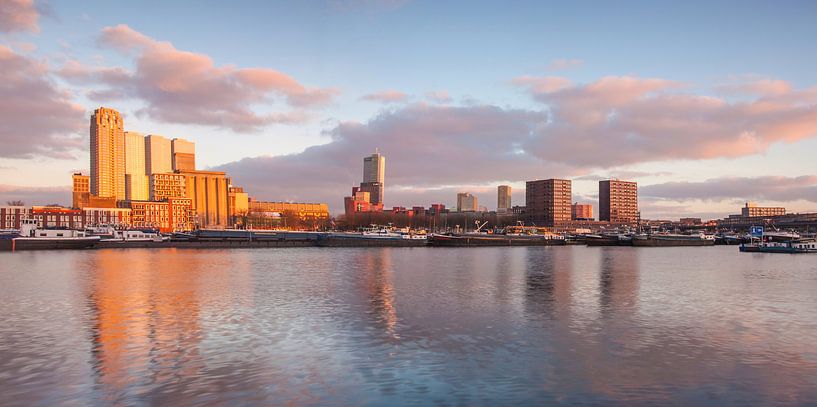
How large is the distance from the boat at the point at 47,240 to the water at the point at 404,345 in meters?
85.2

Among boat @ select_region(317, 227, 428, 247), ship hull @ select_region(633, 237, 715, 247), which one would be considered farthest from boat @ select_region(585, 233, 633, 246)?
boat @ select_region(317, 227, 428, 247)

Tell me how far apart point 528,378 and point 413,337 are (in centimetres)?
750

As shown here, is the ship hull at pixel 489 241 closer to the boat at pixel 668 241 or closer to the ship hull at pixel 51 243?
the boat at pixel 668 241

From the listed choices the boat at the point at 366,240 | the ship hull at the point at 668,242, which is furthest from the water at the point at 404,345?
the ship hull at the point at 668,242

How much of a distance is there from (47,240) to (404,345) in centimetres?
12265

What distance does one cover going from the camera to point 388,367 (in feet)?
66.6

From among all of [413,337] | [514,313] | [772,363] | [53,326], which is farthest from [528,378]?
[53,326]

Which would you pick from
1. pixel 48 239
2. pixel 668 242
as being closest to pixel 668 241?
pixel 668 242

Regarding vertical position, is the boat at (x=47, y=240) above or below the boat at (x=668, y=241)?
above

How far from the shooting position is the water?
17.4 metres

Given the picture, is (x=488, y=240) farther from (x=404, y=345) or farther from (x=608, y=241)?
(x=404, y=345)

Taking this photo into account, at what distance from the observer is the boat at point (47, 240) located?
11819 centimetres

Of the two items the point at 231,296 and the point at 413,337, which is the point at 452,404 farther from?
the point at 231,296

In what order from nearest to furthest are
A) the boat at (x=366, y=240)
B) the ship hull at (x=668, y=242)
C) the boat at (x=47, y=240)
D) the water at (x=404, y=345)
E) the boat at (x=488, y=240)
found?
the water at (x=404, y=345) < the boat at (x=47, y=240) < the boat at (x=366, y=240) < the boat at (x=488, y=240) < the ship hull at (x=668, y=242)
